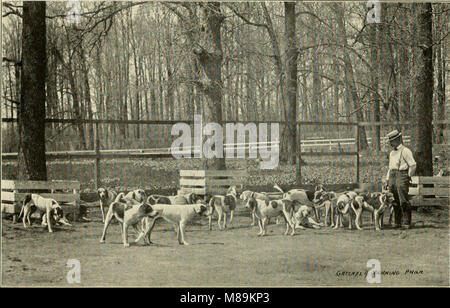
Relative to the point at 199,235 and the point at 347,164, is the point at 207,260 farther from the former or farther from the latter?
the point at 347,164

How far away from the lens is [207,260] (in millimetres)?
7738

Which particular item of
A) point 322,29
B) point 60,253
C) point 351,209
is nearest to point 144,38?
point 322,29

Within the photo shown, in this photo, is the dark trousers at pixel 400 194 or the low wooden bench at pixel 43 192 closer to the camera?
the low wooden bench at pixel 43 192

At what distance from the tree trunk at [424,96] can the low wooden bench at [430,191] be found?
23 centimetres

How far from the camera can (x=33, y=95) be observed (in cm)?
878

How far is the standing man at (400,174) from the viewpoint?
8852 millimetres

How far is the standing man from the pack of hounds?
125 millimetres

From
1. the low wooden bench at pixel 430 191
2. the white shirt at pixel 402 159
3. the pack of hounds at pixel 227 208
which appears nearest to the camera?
the pack of hounds at pixel 227 208

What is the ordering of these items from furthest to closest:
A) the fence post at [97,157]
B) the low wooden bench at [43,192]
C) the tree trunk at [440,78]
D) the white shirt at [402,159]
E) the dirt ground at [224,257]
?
the tree trunk at [440,78] < the fence post at [97,157] < the white shirt at [402,159] < the low wooden bench at [43,192] < the dirt ground at [224,257]

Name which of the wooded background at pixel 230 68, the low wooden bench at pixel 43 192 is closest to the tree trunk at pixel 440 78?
the wooded background at pixel 230 68

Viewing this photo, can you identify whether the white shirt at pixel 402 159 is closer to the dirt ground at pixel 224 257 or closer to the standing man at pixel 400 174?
the standing man at pixel 400 174
